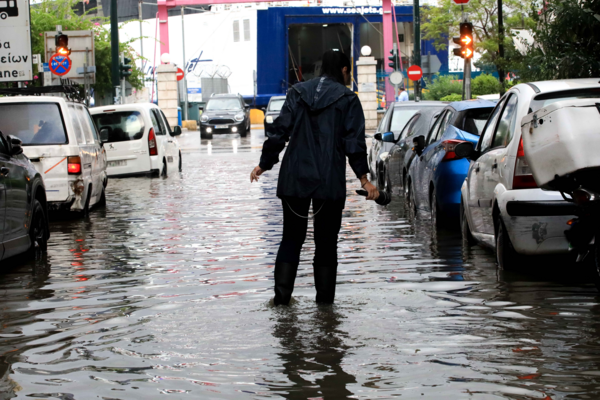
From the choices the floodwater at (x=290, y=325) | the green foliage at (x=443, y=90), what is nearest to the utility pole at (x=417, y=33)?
the green foliage at (x=443, y=90)

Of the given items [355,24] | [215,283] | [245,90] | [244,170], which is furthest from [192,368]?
[245,90]

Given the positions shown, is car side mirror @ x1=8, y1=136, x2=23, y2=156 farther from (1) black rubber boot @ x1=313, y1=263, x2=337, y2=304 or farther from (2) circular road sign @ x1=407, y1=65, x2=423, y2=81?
(2) circular road sign @ x1=407, y1=65, x2=423, y2=81

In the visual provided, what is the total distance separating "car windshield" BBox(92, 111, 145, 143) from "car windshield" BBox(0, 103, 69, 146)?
282 inches

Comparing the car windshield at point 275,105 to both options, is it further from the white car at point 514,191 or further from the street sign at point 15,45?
the white car at point 514,191

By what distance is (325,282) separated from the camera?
6.44 meters

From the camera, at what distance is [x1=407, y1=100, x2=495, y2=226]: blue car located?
10.2 m

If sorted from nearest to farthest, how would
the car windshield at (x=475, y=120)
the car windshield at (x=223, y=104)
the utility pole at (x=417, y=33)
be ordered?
the car windshield at (x=475, y=120) < the utility pole at (x=417, y=33) < the car windshield at (x=223, y=104)

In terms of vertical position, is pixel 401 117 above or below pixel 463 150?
above

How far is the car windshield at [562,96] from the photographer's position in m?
7.51

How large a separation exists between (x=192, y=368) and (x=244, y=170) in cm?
1762

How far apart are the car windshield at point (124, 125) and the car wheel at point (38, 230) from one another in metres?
9.76

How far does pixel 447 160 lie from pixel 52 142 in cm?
524

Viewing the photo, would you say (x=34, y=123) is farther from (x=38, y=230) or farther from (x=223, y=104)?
(x=223, y=104)

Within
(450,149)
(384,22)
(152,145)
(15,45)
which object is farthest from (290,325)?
(384,22)
